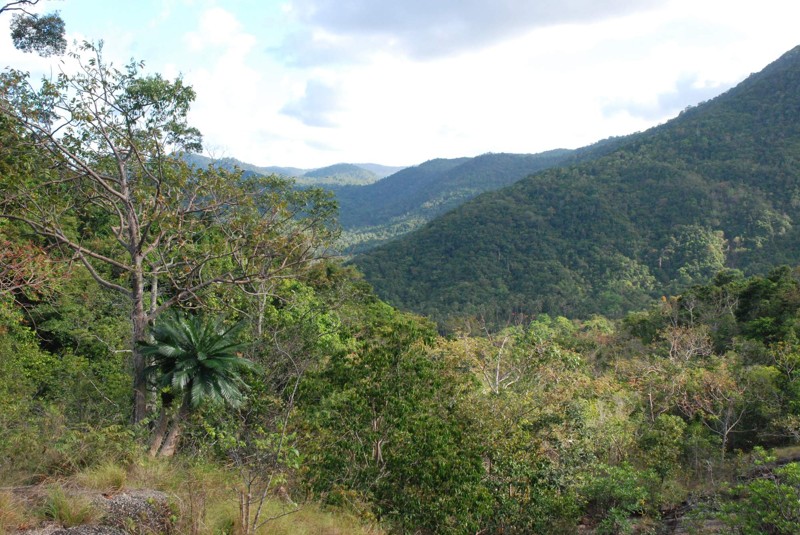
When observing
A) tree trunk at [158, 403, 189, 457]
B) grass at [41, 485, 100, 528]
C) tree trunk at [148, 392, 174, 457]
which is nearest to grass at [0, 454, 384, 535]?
grass at [41, 485, 100, 528]

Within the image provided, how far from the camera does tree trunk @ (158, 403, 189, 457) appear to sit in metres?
8.32

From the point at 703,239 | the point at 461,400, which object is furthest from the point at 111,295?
the point at 703,239

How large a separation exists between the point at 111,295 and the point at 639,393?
737 inches

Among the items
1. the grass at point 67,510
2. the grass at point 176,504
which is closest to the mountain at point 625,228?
the grass at point 176,504

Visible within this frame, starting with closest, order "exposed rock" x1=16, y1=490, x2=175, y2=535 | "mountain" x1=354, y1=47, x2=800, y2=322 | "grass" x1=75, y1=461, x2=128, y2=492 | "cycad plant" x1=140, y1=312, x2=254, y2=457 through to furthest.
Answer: "exposed rock" x1=16, y1=490, x2=175, y2=535, "grass" x1=75, y1=461, x2=128, y2=492, "cycad plant" x1=140, y1=312, x2=254, y2=457, "mountain" x1=354, y1=47, x2=800, y2=322

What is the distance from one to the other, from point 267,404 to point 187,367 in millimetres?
1754

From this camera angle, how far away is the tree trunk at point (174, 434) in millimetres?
8322

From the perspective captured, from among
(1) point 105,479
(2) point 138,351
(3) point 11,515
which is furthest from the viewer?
(2) point 138,351

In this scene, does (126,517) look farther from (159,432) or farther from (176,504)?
(159,432)

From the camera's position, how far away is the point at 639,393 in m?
17.8

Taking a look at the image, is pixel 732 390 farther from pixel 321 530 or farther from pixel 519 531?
pixel 321 530

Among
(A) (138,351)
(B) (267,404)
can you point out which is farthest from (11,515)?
(B) (267,404)

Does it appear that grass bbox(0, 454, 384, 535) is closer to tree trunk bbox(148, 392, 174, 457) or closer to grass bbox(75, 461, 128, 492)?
grass bbox(75, 461, 128, 492)

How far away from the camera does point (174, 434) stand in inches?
337
